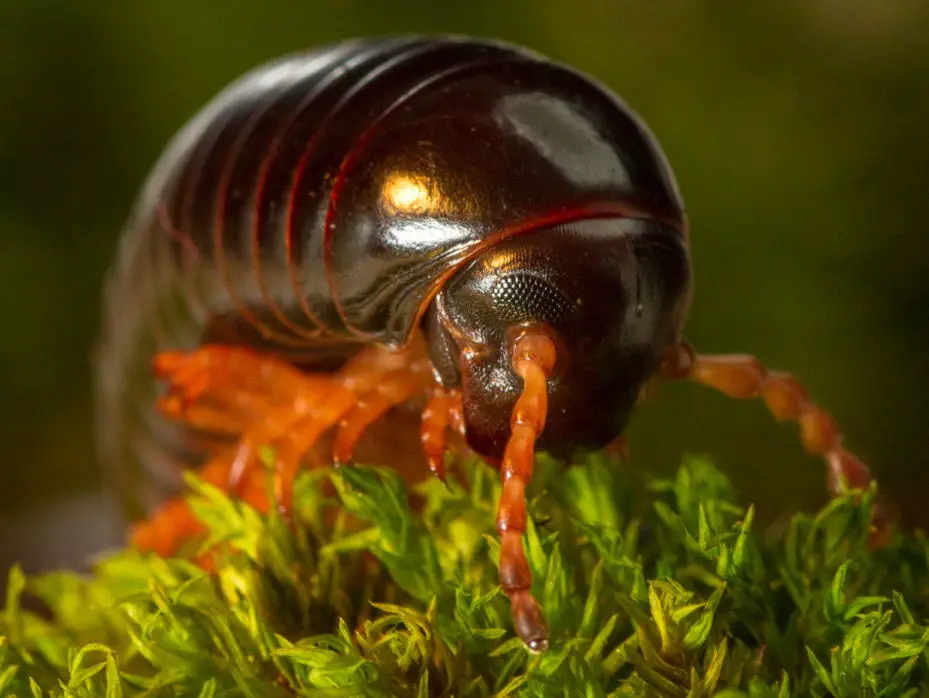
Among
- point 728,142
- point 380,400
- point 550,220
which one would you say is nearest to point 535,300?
point 550,220

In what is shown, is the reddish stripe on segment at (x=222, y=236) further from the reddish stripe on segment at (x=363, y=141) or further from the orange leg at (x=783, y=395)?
the orange leg at (x=783, y=395)

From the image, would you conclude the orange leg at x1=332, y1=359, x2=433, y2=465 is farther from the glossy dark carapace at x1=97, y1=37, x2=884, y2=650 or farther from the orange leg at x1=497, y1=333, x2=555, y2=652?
the orange leg at x1=497, y1=333, x2=555, y2=652

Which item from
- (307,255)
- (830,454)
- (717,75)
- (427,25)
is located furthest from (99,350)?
(717,75)

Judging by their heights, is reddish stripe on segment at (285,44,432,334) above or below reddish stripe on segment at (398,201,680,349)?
above

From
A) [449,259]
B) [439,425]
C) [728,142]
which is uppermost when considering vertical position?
[449,259]

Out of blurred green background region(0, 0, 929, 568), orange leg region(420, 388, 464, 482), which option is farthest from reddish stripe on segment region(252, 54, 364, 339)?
blurred green background region(0, 0, 929, 568)

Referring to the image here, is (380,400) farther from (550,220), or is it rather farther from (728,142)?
(728,142)

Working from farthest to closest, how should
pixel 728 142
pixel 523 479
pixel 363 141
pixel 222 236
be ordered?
pixel 728 142
pixel 222 236
pixel 363 141
pixel 523 479
